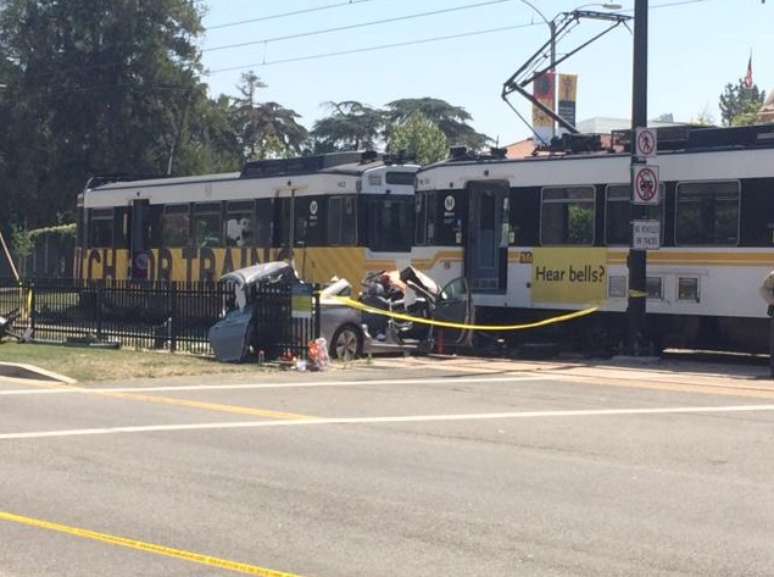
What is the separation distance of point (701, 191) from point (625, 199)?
1353mm

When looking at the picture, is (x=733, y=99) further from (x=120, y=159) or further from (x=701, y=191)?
(x=701, y=191)

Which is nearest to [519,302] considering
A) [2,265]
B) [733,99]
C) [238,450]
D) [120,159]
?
[238,450]

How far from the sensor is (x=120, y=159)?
174 ft

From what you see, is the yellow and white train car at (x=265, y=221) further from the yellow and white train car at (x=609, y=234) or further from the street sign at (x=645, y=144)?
the street sign at (x=645, y=144)

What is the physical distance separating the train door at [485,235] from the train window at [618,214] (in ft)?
7.56

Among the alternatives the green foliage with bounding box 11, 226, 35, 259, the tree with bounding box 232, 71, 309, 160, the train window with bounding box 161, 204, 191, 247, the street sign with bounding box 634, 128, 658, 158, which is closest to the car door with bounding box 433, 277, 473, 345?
the street sign with bounding box 634, 128, 658, 158

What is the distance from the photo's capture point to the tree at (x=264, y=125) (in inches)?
3346

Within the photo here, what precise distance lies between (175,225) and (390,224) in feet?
22.6

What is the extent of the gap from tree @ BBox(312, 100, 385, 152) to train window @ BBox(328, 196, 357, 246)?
6198cm

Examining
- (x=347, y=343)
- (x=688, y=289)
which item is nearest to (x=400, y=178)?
(x=347, y=343)

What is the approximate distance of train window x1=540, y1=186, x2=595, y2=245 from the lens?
68.7 ft

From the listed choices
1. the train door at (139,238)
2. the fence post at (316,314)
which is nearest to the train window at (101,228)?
the train door at (139,238)

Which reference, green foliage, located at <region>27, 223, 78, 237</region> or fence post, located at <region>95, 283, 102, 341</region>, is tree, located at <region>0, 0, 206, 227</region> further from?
fence post, located at <region>95, 283, 102, 341</region>

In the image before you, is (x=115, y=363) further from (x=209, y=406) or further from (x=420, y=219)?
(x=420, y=219)
